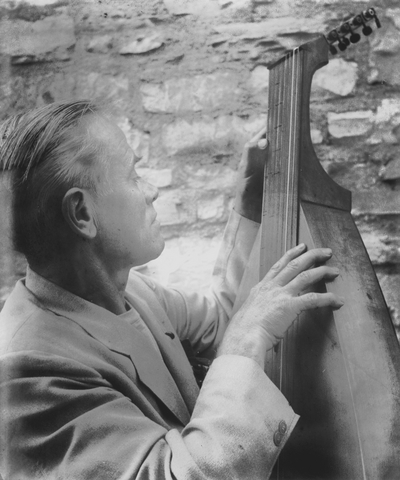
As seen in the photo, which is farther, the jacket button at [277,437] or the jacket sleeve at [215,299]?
the jacket sleeve at [215,299]

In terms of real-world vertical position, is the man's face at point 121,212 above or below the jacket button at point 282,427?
above

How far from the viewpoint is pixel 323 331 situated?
105 centimetres

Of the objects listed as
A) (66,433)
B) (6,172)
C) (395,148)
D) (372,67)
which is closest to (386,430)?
(66,433)

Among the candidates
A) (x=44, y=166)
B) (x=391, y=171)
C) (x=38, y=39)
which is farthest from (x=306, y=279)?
(x=38, y=39)

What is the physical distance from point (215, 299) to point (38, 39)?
2.73 feet

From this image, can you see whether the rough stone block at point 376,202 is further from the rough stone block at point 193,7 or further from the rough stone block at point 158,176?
the rough stone block at point 193,7

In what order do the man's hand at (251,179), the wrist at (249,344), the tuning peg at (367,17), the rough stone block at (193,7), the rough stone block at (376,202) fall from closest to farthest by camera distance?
the wrist at (249,344) → the tuning peg at (367,17) → the man's hand at (251,179) → the rough stone block at (193,7) → the rough stone block at (376,202)

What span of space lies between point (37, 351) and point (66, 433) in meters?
0.14

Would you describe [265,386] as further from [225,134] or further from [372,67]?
[372,67]

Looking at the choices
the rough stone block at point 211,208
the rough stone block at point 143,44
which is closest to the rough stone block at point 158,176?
the rough stone block at point 211,208

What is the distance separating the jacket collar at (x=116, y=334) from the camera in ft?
3.44

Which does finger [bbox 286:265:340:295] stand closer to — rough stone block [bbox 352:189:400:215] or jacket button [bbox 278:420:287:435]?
jacket button [bbox 278:420:287:435]

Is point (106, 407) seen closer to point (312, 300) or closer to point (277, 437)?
point (277, 437)

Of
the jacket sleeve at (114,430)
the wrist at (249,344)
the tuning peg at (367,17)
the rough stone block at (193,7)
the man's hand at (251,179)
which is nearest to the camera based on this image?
the jacket sleeve at (114,430)
